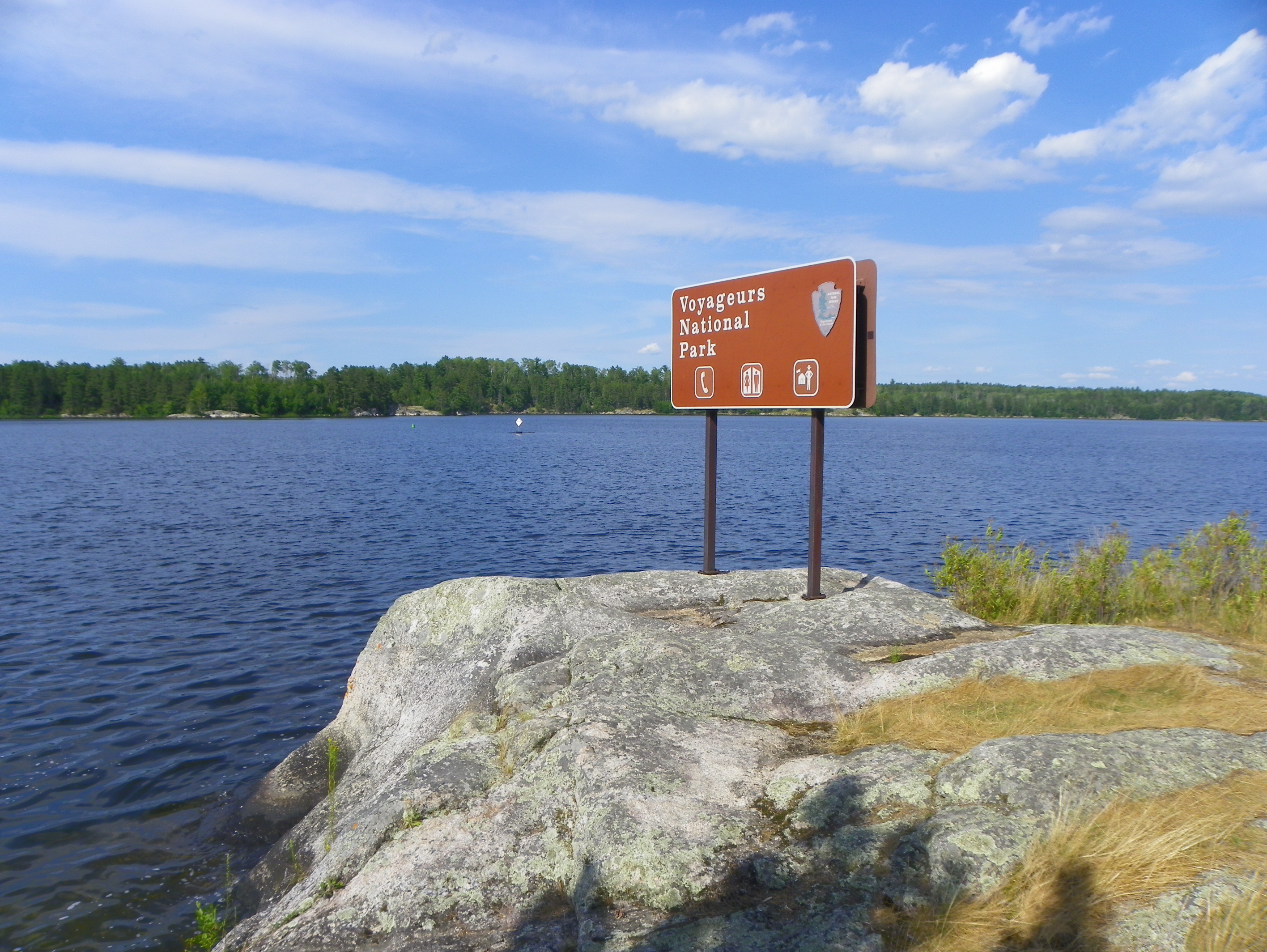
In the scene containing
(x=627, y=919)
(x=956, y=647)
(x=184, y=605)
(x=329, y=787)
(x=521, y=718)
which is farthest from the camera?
(x=184, y=605)

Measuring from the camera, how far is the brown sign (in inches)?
416

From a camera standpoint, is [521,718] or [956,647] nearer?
[521,718]

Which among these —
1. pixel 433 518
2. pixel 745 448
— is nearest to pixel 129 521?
pixel 433 518

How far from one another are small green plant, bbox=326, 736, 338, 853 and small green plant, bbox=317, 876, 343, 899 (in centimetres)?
78

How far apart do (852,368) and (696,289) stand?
3.60 m

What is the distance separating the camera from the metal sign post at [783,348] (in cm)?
1059

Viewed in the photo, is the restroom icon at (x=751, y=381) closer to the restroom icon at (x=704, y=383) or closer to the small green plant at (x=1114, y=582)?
the restroom icon at (x=704, y=383)

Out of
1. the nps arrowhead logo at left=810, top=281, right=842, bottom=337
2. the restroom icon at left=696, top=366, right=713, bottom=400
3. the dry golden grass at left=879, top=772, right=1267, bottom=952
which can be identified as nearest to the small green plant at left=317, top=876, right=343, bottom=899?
the dry golden grass at left=879, top=772, right=1267, bottom=952

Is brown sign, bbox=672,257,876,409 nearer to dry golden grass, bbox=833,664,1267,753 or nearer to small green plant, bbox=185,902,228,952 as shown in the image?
dry golden grass, bbox=833,664,1267,753

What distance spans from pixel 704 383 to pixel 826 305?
2911 millimetres

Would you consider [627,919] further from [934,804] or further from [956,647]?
[956,647]

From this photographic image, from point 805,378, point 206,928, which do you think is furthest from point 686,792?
point 805,378

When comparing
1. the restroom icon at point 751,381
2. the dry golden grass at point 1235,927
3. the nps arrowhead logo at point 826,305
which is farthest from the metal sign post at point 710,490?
the dry golden grass at point 1235,927

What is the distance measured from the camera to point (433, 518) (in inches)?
1389
